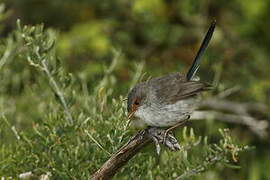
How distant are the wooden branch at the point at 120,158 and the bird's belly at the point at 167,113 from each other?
1.11ft

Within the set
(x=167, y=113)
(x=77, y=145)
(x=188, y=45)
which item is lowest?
(x=188, y=45)

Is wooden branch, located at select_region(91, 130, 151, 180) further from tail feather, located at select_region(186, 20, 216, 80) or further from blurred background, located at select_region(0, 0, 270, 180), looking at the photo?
blurred background, located at select_region(0, 0, 270, 180)

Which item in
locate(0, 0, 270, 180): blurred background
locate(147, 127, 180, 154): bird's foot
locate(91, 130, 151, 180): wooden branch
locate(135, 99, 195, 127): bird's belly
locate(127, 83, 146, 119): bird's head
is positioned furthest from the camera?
locate(0, 0, 270, 180): blurred background

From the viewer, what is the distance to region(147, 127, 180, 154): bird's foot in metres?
2.43

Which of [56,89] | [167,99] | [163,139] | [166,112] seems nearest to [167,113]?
[166,112]

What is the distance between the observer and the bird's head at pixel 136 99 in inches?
112

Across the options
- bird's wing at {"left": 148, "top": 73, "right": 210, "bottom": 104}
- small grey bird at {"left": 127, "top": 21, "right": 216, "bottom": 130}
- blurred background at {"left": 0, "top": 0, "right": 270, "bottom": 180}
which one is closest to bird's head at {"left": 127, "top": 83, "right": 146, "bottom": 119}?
small grey bird at {"left": 127, "top": 21, "right": 216, "bottom": 130}

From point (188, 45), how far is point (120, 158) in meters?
4.20

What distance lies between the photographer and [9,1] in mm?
6547

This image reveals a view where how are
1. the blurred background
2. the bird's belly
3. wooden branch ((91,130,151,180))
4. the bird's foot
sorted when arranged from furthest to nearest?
the blurred background < the bird's belly < the bird's foot < wooden branch ((91,130,151,180))

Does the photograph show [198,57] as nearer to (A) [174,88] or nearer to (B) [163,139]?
(A) [174,88]

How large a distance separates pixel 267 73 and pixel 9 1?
10.6 ft

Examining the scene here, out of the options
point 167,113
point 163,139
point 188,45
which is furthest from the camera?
point 188,45

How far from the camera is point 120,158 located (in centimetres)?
232
